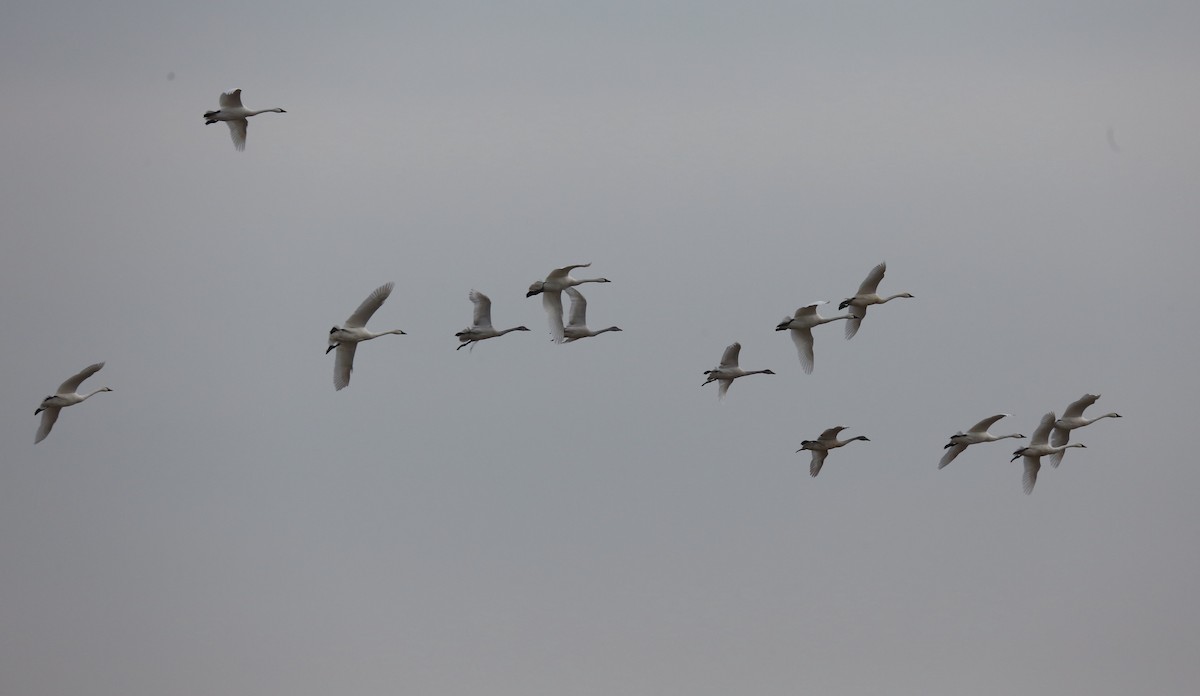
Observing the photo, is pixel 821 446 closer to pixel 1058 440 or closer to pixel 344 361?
pixel 1058 440

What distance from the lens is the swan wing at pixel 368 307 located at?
6744 centimetres

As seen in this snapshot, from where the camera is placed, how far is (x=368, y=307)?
223 ft

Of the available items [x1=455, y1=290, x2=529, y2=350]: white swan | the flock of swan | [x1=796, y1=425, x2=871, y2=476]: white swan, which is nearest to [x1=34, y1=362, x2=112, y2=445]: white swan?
the flock of swan

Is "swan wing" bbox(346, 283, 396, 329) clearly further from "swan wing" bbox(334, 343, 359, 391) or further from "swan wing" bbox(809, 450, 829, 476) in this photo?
"swan wing" bbox(809, 450, 829, 476)

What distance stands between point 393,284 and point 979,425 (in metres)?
19.8

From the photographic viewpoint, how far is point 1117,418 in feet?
269

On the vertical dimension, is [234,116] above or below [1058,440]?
above

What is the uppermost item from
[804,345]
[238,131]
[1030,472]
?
[238,131]

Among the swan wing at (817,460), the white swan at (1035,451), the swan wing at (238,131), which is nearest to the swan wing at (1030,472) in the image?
the white swan at (1035,451)

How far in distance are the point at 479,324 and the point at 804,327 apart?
1047 centimetres

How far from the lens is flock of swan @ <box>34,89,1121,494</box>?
68812 millimetres

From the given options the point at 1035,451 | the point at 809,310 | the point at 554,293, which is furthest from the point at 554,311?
the point at 1035,451

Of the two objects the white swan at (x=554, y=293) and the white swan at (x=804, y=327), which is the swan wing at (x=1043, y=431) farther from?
the white swan at (x=554, y=293)

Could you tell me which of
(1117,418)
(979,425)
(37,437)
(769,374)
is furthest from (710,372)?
(37,437)
